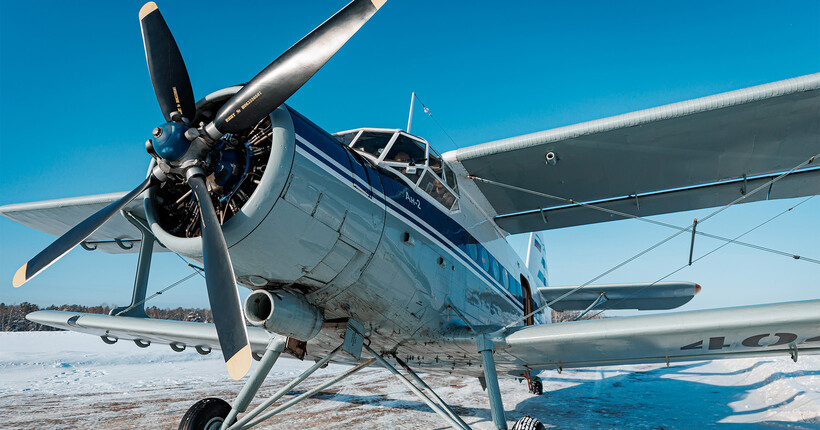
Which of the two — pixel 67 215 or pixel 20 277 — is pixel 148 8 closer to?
pixel 20 277

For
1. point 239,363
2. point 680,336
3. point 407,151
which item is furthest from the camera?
point 407,151

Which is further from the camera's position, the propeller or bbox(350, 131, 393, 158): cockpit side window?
bbox(350, 131, 393, 158): cockpit side window

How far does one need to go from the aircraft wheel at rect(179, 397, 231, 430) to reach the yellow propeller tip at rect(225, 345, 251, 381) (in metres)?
2.34

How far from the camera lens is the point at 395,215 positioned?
425cm

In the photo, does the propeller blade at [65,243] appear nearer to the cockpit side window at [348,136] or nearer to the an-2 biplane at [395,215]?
the an-2 biplane at [395,215]

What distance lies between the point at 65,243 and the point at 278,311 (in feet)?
6.33

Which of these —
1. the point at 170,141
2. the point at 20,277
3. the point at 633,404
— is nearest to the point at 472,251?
the point at 170,141

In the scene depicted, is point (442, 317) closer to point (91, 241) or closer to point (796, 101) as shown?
point (796, 101)

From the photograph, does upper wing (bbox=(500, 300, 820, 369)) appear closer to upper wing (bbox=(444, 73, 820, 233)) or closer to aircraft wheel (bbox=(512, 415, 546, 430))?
aircraft wheel (bbox=(512, 415, 546, 430))

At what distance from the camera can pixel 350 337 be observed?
4.41 m

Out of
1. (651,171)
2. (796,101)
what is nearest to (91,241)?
(651,171)

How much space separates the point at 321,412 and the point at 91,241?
6.34 meters

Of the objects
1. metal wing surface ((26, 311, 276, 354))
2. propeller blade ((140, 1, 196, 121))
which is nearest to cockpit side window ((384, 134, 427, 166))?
propeller blade ((140, 1, 196, 121))

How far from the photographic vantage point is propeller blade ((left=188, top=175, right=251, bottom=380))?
114 inches
